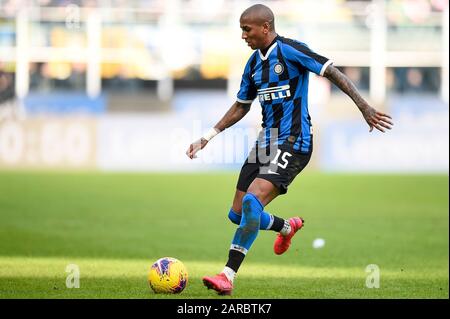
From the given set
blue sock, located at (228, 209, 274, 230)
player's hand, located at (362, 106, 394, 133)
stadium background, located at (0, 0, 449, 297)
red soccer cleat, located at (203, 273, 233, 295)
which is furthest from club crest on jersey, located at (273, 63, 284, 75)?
stadium background, located at (0, 0, 449, 297)

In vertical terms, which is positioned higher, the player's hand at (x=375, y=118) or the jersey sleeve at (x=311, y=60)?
the jersey sleeve at (x=311, y=60)

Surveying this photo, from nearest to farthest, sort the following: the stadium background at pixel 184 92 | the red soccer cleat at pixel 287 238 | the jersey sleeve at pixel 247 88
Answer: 1. the jersey sleeve at pixel 247 88
2. the red soccer cleat at pixel 287 238
3. the stadium background at pixel 184 92

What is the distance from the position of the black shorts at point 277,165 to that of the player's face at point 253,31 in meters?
0.88

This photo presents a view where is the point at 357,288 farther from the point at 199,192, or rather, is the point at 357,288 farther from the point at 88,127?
the point at 88,127

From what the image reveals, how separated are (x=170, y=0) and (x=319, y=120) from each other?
6.37 m

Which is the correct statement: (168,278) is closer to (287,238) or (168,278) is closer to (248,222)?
(248,222)

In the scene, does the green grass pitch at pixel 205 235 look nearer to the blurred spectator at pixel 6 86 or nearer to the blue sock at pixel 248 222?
the blue sock at pixel 248 222

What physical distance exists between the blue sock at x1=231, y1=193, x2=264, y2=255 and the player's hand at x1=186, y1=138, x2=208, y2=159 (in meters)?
0.84

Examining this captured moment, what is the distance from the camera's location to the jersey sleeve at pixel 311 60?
26.6ft

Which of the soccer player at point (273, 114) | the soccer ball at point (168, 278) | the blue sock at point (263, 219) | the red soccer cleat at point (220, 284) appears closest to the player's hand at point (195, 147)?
the soccer player at point (273, 114)

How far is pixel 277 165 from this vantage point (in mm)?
8211

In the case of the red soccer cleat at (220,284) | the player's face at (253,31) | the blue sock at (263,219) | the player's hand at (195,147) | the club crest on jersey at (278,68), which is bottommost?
Answer: the red soccer cleat at (220,284)

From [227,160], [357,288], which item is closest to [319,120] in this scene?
[227,160]
